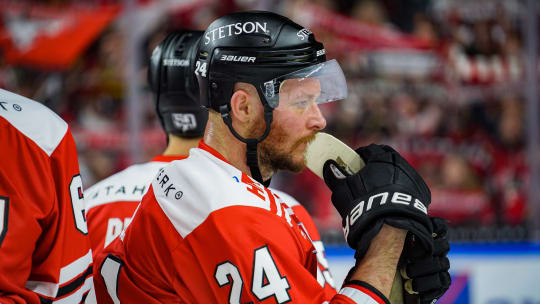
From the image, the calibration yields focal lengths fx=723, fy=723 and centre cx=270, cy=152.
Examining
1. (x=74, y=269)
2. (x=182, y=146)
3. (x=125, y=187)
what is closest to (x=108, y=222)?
(x=125, y=187)

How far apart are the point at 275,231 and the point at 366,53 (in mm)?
4135

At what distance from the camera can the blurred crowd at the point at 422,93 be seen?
529 cm

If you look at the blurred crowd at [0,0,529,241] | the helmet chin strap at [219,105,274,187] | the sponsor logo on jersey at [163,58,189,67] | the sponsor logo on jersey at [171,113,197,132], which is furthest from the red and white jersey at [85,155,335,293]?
the blurred crowd at [0,0,529,241]

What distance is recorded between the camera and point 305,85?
1730 mm

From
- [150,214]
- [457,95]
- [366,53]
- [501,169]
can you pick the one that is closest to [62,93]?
[366,53]

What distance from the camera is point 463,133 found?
17.8ft

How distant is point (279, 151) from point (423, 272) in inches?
17.5

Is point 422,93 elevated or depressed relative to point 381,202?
depressed

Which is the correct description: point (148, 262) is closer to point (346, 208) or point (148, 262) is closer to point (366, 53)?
point (346, 208)

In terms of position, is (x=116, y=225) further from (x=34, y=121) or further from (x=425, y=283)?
(x=425, y=283)

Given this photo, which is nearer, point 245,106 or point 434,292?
point 434,292

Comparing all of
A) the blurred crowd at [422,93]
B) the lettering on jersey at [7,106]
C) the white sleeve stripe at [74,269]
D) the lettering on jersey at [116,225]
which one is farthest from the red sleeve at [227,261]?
the blurred crowd at [422,93]

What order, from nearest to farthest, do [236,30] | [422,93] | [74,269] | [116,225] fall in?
1. [74,269]
2. [236,30]
3. [116,225]
4. [422,93]

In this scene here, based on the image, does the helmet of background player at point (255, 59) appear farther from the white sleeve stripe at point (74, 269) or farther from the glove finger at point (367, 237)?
the white sleeve stripe at point (74, 269)
